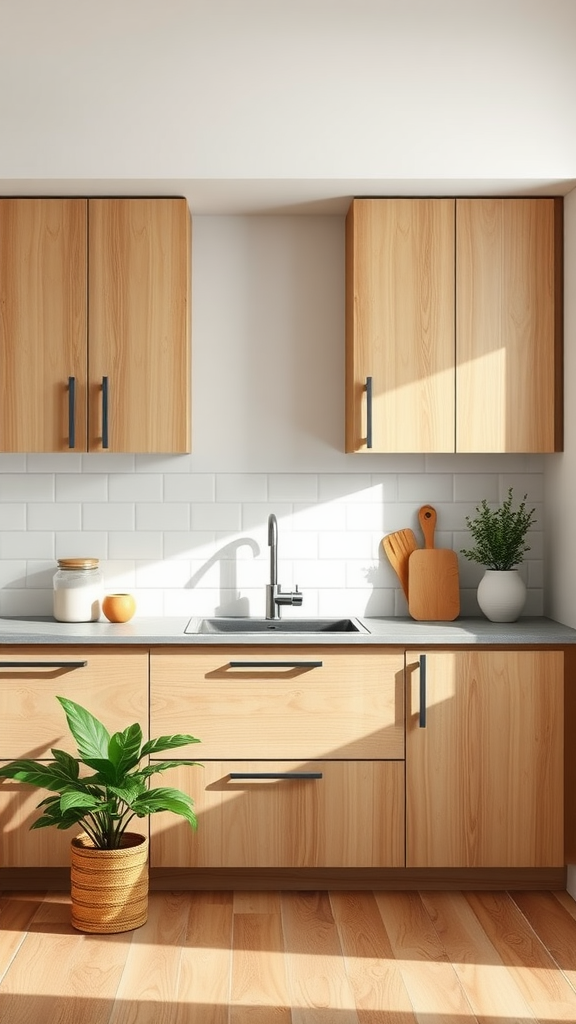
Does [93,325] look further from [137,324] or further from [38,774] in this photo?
[38,774]

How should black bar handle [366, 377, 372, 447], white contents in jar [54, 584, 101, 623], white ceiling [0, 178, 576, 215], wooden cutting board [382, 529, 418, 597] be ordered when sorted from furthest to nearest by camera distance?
wooden cutting board [382, 529, 418, 597], white contents in jar [54, 584, 101, 623], black bar handle [366, 377, 372, 447], white ceiling [0, 178, 576, 215]

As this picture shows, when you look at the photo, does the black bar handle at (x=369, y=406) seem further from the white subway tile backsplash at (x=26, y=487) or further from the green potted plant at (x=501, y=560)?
the white subway tile backsplash at (x=26, y=487)

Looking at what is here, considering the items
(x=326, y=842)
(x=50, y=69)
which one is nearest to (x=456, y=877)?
(x=326, y=842)

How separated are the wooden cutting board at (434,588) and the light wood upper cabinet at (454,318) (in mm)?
445

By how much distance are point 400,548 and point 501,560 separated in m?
0.39

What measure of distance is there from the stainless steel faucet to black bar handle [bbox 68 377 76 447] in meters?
0.76

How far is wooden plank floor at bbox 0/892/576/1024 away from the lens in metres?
2.44

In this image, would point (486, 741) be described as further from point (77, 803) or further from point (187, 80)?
point (187, 80)

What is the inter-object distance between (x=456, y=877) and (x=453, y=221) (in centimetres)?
224

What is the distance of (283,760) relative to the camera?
10.3ft

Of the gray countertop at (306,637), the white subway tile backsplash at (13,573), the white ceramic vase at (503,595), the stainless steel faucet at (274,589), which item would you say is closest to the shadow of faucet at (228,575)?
the stainless steel faucet at (274,589)

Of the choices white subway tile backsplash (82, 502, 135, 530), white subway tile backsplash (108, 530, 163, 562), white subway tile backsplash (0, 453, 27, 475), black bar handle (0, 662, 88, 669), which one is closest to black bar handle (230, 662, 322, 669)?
black bar handle (0, 662, 88, 669)

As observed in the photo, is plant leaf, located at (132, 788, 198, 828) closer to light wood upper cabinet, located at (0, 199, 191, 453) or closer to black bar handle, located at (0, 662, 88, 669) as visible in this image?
black bar handle, located at (0, 662, 88, 669)

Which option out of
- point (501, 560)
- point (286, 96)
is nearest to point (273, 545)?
point (501, 560)
